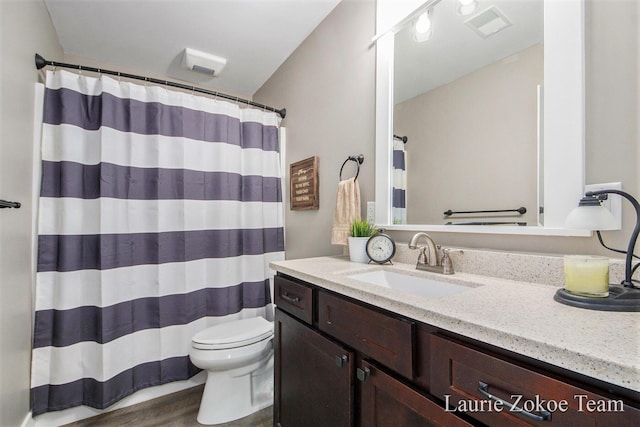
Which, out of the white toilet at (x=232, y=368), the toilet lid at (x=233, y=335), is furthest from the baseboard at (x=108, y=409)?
the toilet lid at (x=233, y=335)

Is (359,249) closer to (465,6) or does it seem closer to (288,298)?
(288,298)

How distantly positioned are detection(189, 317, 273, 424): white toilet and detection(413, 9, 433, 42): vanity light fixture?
6.01 ft

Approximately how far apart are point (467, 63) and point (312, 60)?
3.89 feet

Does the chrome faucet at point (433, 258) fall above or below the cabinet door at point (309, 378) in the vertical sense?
above

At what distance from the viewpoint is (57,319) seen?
1.56 m

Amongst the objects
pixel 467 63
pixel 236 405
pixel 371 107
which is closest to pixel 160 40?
pixel 371 107

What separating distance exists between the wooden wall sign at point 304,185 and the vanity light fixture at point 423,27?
3.08 feet

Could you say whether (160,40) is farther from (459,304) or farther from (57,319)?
(459,304)

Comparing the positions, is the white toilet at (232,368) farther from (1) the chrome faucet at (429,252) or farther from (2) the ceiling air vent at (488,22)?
(2) the ceiling air vent at (488,22)

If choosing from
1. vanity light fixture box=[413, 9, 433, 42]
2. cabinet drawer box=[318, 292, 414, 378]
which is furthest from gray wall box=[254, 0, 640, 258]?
cabinet drawer box=[318, 292, 414, 378]

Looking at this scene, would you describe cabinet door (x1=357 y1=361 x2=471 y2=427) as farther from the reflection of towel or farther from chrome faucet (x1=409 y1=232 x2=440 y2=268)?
the reflection of towel

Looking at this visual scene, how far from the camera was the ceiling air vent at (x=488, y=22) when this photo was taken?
3.60ft

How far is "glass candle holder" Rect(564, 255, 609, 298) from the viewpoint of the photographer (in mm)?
669

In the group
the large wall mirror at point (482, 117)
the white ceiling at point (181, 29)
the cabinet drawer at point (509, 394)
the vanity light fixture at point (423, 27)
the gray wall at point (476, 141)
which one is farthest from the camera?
the white ceiling at point (181, 29)
